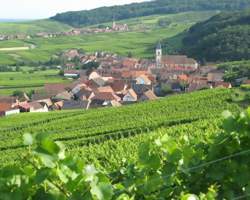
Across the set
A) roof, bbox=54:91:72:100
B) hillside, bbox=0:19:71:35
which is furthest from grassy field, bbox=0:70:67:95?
hillside, bbox=0:19:71:35

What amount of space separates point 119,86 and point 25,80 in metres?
17.1

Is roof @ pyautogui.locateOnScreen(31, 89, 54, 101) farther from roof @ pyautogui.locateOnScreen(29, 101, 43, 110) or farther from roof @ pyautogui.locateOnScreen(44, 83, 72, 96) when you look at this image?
roof @ pyautogui.locateOnScreen(29, 101, 43, 110)

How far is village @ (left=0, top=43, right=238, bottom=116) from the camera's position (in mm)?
54719


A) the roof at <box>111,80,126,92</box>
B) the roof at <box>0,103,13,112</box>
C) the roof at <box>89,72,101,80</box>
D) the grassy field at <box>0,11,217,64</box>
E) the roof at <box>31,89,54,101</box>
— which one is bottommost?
the grassy field at <box>0,11,217,64</box>

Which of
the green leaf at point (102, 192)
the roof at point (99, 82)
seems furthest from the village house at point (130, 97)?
the green leaf at point (102, 192)

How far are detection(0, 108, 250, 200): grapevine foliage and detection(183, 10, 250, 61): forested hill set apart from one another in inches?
3157

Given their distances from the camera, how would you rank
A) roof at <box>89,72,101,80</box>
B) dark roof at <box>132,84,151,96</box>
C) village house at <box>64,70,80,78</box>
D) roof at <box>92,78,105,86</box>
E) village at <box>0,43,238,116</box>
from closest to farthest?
village at <box>0,43,238,116</box>
dark roof at <box>132,84,151,96</box>
roof at <box>92,78,105,86</box>
roof at <box>89,72,101,80</box>
village house at <box>64,70,80,78</box>

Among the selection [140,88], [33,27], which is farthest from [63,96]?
[33,27]

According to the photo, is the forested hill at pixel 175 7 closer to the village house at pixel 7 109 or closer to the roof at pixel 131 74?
the roof at pixel 131 74

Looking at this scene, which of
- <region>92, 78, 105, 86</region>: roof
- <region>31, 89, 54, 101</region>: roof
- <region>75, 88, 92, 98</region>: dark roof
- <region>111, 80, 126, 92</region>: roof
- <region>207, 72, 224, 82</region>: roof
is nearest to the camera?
<region>75, 88, 92, 98</region>: dark roof

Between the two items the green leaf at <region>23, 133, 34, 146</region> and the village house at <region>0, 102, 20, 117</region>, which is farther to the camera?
the village house at <region>0, 102, 20, 117</region>

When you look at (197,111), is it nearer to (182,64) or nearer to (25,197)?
(25,197)

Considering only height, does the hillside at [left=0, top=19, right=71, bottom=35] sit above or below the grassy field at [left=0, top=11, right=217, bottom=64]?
below

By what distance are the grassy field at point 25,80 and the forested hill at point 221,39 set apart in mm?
26585
